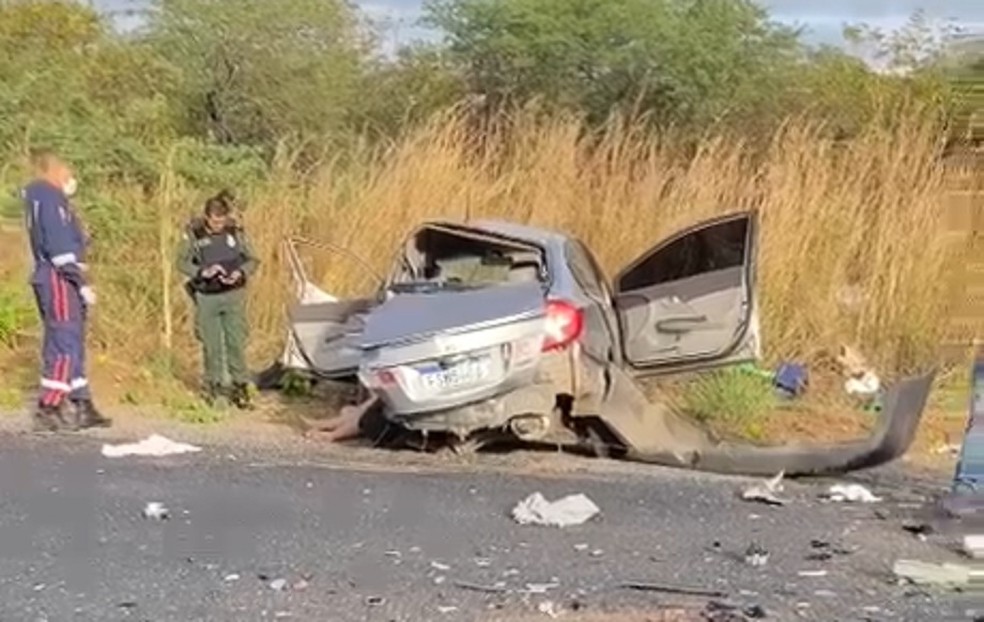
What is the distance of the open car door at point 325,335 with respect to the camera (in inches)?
480

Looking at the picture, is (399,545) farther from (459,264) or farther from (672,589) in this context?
(459,264)

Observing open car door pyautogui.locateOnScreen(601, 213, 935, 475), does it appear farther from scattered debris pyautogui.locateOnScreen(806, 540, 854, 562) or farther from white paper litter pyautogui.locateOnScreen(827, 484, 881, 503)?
scattered debris pyautogui.locateOnScreen(806, 540, 854, 562)

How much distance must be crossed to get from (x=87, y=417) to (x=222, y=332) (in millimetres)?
1162

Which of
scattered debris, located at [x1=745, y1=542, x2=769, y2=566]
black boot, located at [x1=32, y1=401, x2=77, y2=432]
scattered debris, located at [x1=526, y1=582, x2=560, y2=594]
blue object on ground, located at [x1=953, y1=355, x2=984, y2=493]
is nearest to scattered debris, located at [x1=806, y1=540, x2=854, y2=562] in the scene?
scattered debris, located at [x1=745, y1=542, x2=769, y2=566]

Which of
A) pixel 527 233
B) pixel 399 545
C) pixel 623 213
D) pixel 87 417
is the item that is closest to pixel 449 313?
pixel 527 233

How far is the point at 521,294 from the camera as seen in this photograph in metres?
10.9

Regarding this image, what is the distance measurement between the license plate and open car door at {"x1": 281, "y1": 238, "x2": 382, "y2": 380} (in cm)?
132

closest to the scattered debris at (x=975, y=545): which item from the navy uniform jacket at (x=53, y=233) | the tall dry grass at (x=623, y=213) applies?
the navy uniform jacket at (x=53, y=233)

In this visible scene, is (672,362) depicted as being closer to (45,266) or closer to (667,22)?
(45,266)

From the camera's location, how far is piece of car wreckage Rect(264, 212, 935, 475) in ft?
34.9

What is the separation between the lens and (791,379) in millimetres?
14133

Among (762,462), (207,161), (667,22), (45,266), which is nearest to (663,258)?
(762,462)

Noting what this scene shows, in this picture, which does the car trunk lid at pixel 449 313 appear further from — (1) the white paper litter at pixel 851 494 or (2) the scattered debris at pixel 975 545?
(2) the scattered debris at pixel 975 545

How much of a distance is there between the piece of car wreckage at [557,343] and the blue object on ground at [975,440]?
5244mm
